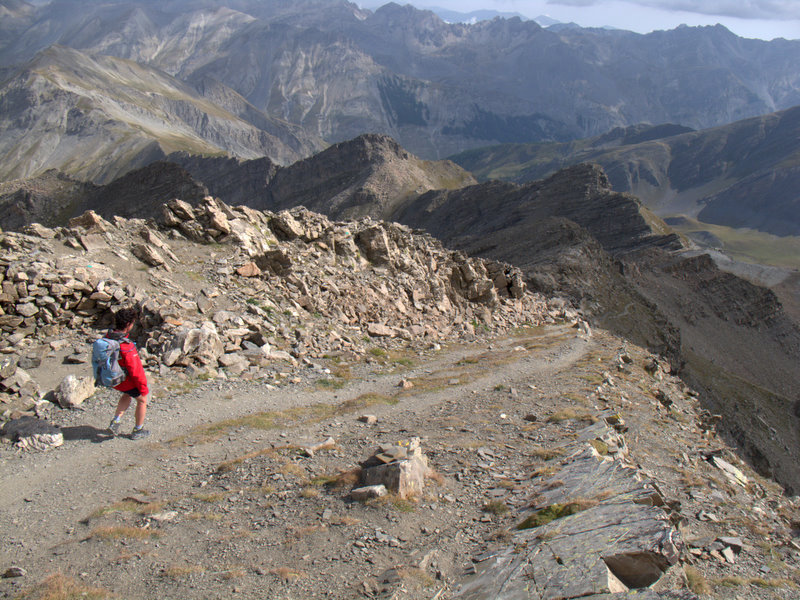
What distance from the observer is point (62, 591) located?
6.29 metres

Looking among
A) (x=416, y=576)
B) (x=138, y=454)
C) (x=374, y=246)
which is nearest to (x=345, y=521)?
(x=416, y=576)

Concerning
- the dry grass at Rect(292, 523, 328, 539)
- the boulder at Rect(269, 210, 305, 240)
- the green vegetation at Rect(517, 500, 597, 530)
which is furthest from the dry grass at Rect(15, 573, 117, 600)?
the boulder at Rect(269, 210, 305, 240)

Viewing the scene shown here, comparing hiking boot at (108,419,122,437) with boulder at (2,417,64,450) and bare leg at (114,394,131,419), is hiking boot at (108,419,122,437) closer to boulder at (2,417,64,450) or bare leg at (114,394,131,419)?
bare leg at (114,394,131,419)

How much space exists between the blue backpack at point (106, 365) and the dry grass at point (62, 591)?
4.91m

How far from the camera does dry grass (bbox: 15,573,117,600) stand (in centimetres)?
621

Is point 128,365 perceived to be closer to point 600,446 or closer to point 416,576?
point 416,576

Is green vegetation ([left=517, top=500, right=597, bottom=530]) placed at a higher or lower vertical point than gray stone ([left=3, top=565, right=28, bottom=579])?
higher

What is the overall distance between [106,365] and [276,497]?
4.63m

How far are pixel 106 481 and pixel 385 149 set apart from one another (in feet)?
525

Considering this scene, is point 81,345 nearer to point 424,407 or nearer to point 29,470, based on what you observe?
point 29,470

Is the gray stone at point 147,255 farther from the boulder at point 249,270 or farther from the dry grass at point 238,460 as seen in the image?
the dry grass at point 238,460

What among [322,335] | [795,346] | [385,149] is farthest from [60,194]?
[795,346]

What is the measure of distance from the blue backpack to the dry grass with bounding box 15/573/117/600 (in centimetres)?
491

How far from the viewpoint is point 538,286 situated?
2077 inches
